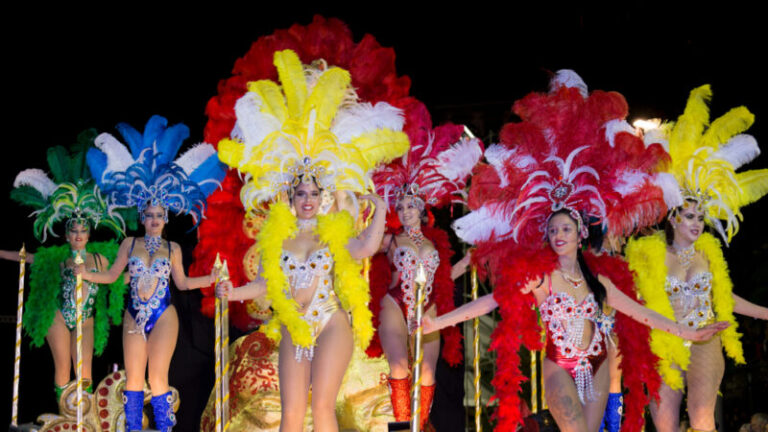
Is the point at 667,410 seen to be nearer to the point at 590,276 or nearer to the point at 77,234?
the point at 590,276

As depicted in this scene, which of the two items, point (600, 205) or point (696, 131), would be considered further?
point (696, 131)

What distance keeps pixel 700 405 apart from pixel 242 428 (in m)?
3.09

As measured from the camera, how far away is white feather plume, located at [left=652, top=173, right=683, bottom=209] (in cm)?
489

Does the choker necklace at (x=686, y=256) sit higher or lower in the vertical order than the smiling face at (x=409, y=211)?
lower

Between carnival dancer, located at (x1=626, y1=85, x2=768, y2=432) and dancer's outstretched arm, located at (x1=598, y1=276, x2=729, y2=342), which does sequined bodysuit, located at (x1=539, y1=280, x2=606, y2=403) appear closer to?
dancer's outstretched arm, located at (x1=598, y1=276, x2=729, y2=342)

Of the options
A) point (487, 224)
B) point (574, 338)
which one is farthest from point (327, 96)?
point (574, 338)

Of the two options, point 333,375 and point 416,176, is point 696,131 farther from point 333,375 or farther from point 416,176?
point 333,375

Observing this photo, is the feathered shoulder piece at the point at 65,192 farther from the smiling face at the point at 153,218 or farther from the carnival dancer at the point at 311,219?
the carnival dancer at the point at 311,219

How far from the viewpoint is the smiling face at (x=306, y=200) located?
4.36m

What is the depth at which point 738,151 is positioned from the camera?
538cm

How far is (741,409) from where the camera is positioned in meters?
7.31

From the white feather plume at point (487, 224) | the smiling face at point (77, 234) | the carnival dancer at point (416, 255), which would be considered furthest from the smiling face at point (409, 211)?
the smiling face at point (77, 234)

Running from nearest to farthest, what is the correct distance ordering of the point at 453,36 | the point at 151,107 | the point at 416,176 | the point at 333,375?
the point at 333,375, the point at 416,176, the point at 453,36, the point at 151,107

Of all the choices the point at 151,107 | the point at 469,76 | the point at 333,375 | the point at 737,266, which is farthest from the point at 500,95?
the point at 333,375
